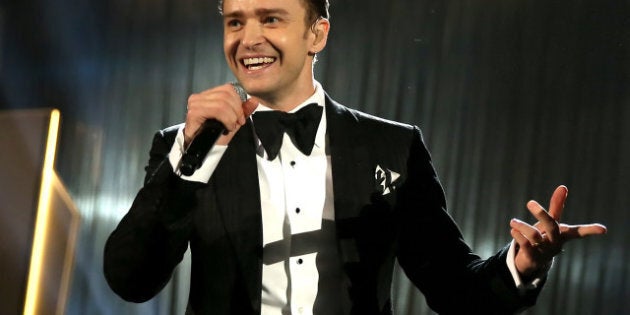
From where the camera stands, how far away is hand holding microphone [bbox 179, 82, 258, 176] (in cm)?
107

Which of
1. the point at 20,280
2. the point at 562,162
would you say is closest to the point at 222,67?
the point at 20,280

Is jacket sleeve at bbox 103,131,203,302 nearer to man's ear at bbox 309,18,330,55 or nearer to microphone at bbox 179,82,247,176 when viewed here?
microphone at bbox 179,82,247,176

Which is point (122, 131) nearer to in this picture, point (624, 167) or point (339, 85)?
point (339, 85)

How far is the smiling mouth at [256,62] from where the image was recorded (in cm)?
140

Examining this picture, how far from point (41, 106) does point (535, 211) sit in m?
2.78

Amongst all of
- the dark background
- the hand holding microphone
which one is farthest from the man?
the dark background

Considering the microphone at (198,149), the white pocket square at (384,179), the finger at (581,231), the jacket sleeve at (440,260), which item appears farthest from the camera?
the white pocket square at (384,179)

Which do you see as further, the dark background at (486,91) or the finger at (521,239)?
the dark background at (486,91)

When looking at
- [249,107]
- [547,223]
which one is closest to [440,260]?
[547,223]

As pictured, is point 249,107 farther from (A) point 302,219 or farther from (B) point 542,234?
(B) point 542,234

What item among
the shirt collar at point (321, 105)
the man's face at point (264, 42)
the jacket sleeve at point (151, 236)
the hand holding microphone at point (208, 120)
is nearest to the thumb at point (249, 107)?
the hand holding microphone at point (208, 120)

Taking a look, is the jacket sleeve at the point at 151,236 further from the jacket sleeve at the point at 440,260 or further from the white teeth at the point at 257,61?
the jacket sleeve at the point at 440,260

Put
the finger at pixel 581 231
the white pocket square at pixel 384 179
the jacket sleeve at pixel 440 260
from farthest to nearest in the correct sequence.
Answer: the white pocket square at pixel 384 179
the jacket sleeve at pixel 440 260
the finger at pixel 581 231

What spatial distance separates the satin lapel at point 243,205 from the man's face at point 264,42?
0.12 metres
